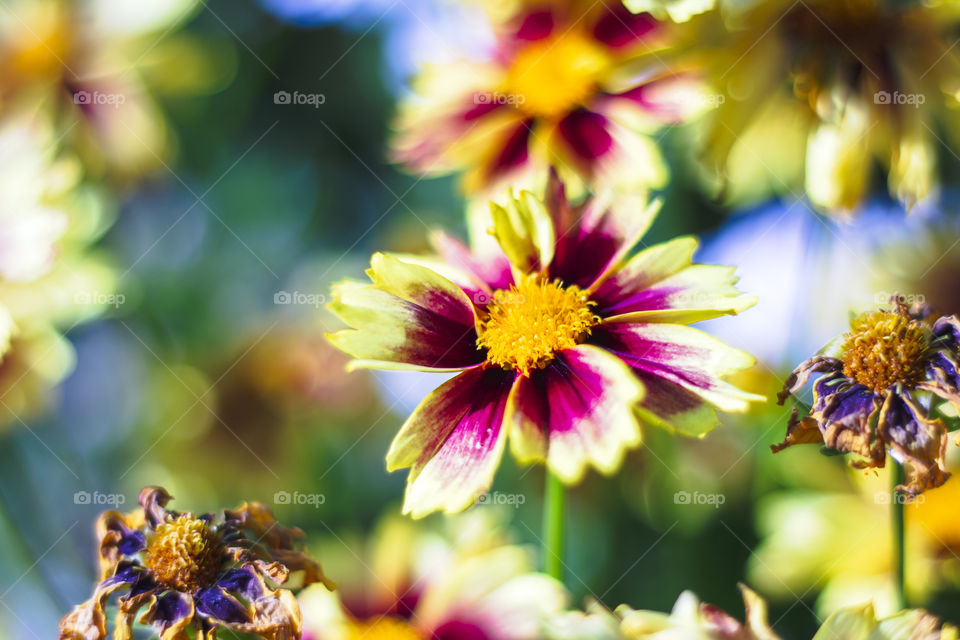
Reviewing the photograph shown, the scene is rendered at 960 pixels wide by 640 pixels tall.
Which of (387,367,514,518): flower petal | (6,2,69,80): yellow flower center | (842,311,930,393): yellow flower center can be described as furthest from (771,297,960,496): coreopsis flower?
(6,2,69,80): yellow flower center

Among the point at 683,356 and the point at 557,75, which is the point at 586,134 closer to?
the point at 557,75

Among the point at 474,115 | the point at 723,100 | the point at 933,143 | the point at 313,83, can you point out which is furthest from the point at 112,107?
the point at 933,143

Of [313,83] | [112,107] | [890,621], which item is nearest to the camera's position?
[890,621]

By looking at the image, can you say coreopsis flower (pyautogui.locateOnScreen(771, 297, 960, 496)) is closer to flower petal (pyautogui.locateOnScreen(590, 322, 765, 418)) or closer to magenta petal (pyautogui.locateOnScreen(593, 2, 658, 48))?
flower petal (pyautogui.locateOnScreen(590, 322, 765, 418))

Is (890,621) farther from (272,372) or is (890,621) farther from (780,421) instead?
(272,372)

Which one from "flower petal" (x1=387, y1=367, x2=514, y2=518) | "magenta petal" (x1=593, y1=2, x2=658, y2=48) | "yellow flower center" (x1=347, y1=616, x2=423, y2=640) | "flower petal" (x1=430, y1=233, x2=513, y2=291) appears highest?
"magenta petal" (x1=593, y1=2, x2=658, y2=48)

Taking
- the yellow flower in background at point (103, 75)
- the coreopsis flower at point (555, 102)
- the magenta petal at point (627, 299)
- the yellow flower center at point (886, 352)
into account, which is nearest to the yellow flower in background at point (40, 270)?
the yellow flower in background at point (103, 75)
